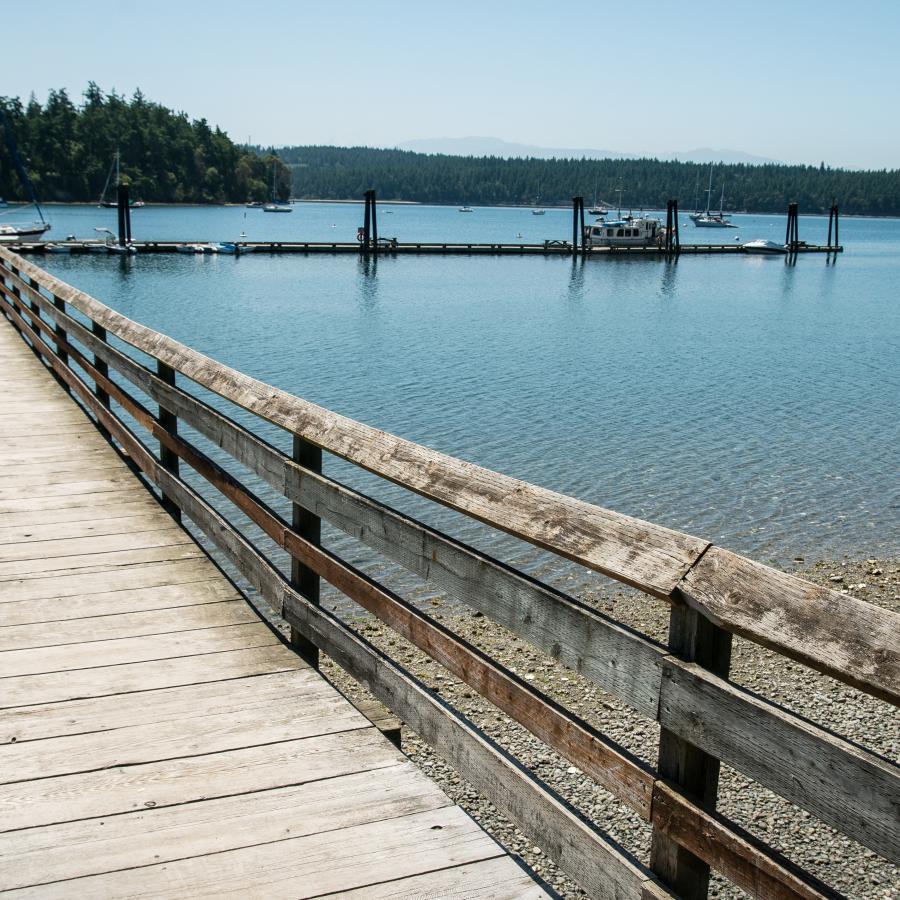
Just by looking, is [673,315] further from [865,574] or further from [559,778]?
[559,778]

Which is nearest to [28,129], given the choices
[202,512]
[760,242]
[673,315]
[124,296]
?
[760,242]

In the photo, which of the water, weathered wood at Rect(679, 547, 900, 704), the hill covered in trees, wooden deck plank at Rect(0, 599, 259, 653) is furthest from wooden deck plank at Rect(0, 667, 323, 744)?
the hill covered in trees

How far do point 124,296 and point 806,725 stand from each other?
40733 mm

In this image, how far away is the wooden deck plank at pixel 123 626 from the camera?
12.6ft

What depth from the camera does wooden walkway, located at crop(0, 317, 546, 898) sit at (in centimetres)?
241

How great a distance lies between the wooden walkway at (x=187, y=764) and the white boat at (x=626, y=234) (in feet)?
233

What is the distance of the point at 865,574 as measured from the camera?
1010 centimetres

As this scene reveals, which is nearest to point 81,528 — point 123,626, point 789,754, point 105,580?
point 105,580

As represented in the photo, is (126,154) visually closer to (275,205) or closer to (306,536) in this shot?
(275,205)

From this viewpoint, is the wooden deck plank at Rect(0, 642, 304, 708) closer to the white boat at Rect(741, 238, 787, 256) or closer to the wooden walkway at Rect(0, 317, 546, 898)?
the wooden walkway at Rect(0, 317, 546, 898)

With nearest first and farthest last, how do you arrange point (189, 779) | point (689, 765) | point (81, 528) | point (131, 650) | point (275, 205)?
1. point (689, 765)
2. point (189, 779)
3. point (131, 650)
4. point (81, 528)
5. point (275, 205)

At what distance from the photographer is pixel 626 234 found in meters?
73.6

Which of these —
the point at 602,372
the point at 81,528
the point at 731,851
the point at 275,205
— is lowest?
the point at 602,372

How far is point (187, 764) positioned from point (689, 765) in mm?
1553
